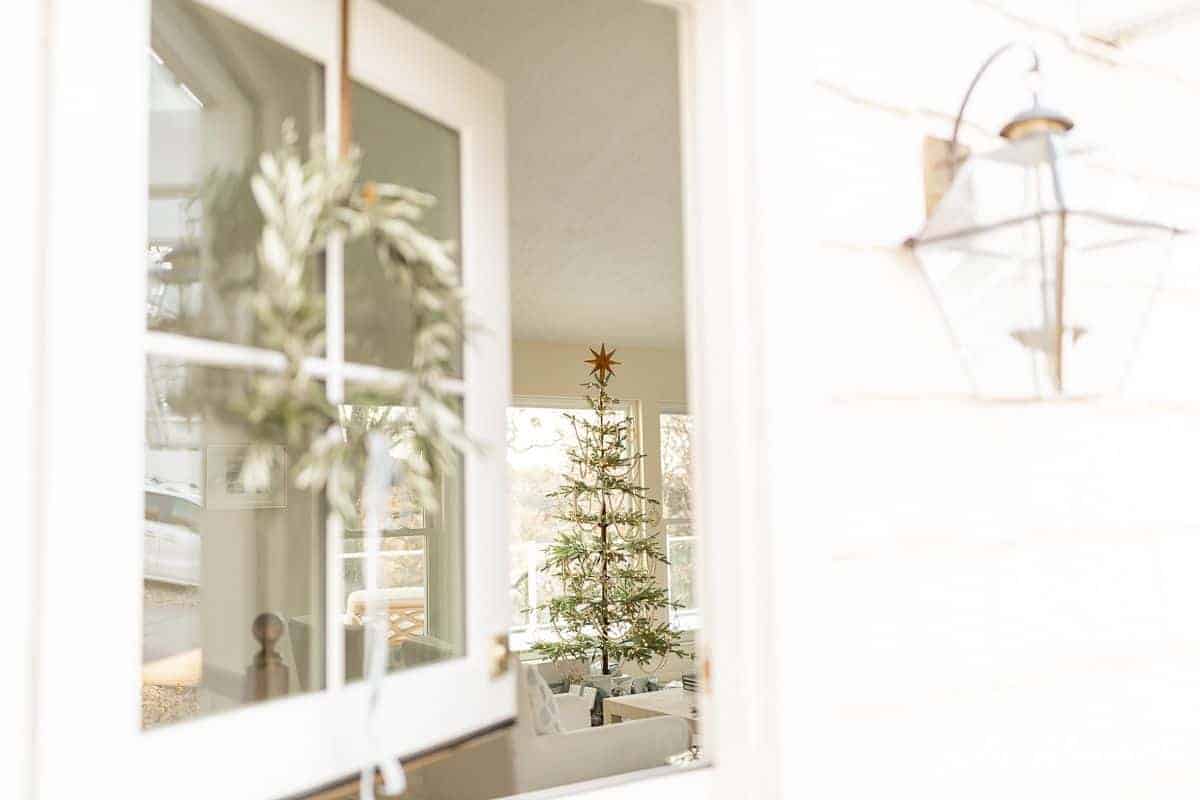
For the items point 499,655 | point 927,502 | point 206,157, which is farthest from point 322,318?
point 927,502

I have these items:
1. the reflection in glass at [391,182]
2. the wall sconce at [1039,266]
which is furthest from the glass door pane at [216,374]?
the wall sconce at [1039,266]

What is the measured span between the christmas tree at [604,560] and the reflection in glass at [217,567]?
465 centimetres

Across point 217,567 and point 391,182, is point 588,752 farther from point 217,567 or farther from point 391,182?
point 391,182

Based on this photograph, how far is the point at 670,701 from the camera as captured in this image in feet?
15.1

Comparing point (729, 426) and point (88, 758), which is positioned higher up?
point (729, 426)

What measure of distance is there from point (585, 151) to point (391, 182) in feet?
8.29

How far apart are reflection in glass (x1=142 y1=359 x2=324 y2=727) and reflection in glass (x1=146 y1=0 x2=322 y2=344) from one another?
0.30ft

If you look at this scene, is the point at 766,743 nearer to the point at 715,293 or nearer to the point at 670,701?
the point at 715,293

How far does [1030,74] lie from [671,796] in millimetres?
1299

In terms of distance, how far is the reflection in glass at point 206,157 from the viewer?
113cm

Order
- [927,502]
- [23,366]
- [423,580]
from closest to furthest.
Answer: [23,366], [927,502], [423,580]

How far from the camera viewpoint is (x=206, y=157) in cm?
118

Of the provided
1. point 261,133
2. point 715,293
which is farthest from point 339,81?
point 715,293

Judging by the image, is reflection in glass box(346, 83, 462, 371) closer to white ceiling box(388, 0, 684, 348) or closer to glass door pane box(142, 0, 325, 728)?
glass door pane box(142, 0, 325, 728)
